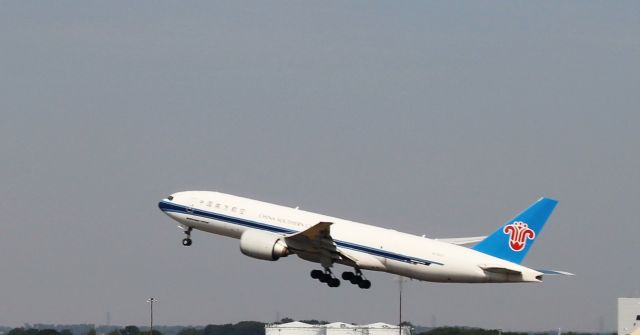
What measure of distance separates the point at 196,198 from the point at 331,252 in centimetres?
1210

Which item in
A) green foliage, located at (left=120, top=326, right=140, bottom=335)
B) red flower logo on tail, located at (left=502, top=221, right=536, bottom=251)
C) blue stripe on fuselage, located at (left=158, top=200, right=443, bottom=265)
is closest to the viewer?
red flower logo on tail, located at (left=502, top=221, right=536, bottom=251)

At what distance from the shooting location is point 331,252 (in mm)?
102000

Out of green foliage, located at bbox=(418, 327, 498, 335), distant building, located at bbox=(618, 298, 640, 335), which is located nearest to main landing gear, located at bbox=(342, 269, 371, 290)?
green foliage, located at bbox=(418, 327, 498, 335)

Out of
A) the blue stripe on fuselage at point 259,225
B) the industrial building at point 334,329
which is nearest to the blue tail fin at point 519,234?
the blue stripe on fuselage at point 259,225

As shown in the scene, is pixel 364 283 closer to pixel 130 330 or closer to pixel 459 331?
pixel 459 331

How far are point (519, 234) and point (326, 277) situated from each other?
15377 millimetres

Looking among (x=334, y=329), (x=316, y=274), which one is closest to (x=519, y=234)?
(x=316, y=274)

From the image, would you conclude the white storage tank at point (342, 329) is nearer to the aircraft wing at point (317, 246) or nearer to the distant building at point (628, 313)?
the distant building at point (628, 313)

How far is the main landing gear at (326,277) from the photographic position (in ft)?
340

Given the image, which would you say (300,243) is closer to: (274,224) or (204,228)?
(274,224)

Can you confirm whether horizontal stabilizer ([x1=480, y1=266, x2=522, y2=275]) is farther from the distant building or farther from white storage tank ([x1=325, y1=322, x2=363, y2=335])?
white storage tank ([x1=325, y1=322, x2=363, y2=335])

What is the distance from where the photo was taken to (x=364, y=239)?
329 ft

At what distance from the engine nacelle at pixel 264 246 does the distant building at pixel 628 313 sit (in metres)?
48.8

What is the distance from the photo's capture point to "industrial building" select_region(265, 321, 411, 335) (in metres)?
152
